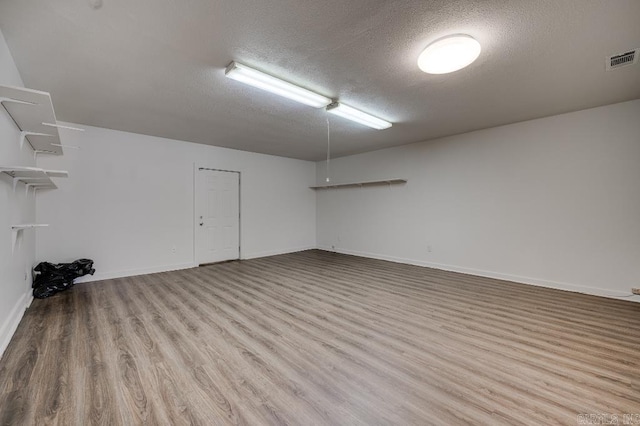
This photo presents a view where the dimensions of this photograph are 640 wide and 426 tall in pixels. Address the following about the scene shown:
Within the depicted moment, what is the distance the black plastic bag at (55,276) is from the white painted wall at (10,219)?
41cm

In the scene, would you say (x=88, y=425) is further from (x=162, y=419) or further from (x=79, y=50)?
(x=79, y=50)

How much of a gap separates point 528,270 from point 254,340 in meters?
4.51

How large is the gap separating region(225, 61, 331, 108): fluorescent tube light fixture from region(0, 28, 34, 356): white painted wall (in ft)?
5.93

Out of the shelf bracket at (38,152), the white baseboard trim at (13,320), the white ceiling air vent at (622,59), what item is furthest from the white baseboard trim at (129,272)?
the white ceiling air vent at (622,59)

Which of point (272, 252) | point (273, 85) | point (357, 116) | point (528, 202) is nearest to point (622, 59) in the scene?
point (528, 202)

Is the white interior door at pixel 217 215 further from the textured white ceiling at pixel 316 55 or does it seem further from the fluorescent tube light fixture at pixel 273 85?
the fluorescent tube light fixture at pixel 273 85

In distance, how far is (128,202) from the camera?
4.92 metres

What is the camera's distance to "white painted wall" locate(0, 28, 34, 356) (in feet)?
7.46

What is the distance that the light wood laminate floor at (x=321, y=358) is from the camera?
5.44 ft

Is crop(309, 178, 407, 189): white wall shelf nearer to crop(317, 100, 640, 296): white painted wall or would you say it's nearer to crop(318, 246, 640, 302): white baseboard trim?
crop(317, 100, 640, 296): white painted wall

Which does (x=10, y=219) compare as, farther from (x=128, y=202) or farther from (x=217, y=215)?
(x=217, y=215)

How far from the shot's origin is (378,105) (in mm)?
3713

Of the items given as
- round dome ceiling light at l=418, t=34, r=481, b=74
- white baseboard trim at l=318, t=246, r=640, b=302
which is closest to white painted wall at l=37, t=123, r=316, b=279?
white baseboard trim at l=318, t=246, r=640, b=302

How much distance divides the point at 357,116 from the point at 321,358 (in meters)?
3.24
